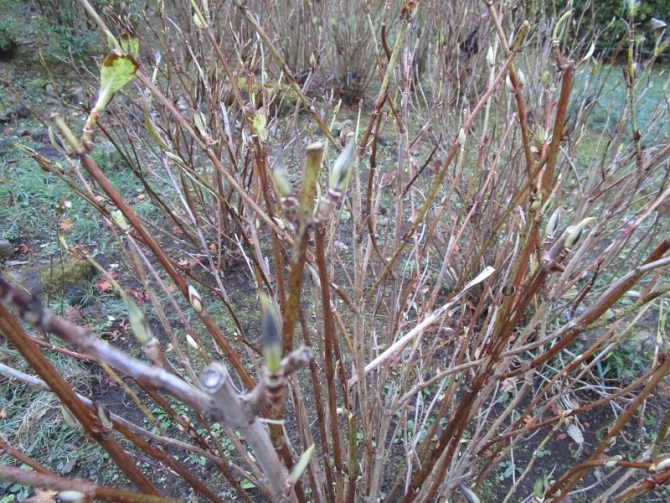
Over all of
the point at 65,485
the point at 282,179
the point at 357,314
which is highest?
the point at 282,179

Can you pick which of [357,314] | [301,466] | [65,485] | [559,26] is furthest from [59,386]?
[559,26]

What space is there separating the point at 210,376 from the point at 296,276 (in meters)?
0.13

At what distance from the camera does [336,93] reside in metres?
5.89

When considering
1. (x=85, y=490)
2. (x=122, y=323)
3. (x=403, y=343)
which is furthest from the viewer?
(x=122, y=323)

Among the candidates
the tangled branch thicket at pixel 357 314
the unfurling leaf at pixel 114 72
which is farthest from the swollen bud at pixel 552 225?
the unfurling leaf at pixel 114 72

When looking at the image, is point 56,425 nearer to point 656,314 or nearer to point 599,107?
point 656,314

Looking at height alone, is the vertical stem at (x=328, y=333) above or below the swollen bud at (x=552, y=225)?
below

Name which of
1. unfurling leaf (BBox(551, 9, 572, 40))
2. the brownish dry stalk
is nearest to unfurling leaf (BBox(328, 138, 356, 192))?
the brownish dry stalk

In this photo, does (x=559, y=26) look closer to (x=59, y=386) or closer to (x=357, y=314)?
(x=357, y=314)

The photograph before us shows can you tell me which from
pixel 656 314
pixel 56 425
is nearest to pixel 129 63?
pixel 56 425

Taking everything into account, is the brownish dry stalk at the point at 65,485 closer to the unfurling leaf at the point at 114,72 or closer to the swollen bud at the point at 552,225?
the unfurling leaf at the point at 114,72

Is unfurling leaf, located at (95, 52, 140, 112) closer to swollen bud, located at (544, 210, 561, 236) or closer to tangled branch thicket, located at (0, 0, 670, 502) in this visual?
tangled branch thicket, located at (0, 0, 670, 502)

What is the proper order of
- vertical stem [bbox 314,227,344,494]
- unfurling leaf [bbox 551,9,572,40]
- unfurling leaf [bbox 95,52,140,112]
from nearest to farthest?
unfurling leaf [bbox 95,52,140,112], vertical stem [bbox 314,227,344,494], unfurling leaf [bbox 551,9,572,40]

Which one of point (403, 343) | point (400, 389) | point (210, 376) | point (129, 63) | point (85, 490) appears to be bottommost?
point (400, 389)
